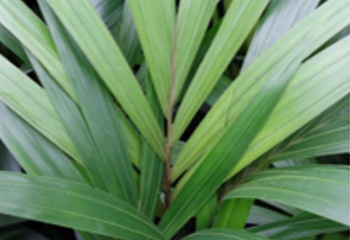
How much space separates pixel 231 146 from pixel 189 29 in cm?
19

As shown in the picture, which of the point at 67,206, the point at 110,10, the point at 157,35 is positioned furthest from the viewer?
the point at 110,10

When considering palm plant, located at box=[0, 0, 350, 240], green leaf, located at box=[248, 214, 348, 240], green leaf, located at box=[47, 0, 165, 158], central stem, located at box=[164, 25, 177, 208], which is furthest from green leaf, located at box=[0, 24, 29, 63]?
green leaf, located at box=[248, 214, 348, 240]

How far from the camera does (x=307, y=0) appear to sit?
1.33 feet

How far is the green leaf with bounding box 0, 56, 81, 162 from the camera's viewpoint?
0.35m

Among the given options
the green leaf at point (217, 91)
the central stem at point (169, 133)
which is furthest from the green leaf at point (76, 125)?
the green leaf at point (217, 91)

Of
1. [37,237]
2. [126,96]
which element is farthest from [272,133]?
[37,237]

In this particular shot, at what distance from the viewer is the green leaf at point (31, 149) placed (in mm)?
351

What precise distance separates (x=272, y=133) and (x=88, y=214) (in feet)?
0.83

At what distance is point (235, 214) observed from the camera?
418mm

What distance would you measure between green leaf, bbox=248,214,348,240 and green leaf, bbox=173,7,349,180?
0.14m

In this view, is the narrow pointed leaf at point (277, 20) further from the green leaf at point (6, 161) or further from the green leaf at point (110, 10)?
the green leaf at point (6, 161)

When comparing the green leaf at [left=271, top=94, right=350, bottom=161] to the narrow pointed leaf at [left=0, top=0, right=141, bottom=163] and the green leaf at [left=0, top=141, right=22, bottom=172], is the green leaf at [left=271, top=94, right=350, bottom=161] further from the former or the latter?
the green leaf at [left=0, top=141, right=22, bottom=172]

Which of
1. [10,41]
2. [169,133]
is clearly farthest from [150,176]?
[10,41]

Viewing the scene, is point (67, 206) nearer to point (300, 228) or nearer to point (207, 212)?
point (207, 212)
